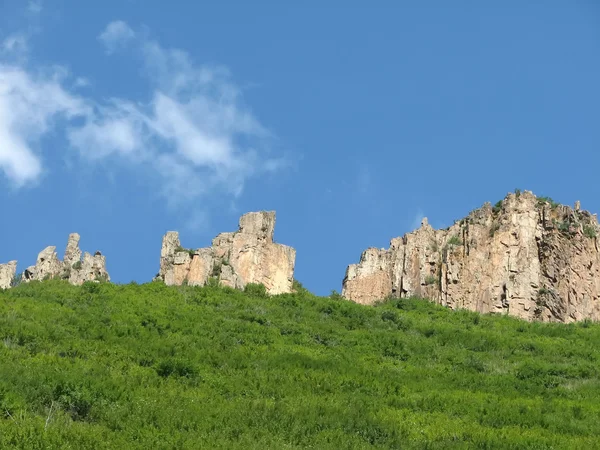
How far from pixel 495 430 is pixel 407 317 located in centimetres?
2258

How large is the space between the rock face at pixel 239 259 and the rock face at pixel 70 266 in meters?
4.50

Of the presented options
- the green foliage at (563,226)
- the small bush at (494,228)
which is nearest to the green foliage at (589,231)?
the green foliage at (563,226)

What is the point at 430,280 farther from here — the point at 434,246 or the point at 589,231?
the point at 589,231

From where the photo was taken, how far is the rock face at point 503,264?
6006cm

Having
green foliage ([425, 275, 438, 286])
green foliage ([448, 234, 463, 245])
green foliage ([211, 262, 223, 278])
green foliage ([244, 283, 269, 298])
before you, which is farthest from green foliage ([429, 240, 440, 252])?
green foliage ([211, 262, 223, 278])

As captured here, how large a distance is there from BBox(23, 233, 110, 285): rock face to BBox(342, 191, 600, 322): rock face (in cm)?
1311

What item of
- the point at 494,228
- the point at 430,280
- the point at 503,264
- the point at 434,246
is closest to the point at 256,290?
the point at 430,280

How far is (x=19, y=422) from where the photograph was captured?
27.1 m

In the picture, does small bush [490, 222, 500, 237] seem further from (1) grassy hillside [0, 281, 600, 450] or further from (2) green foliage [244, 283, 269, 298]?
(2) green foliage [244, 283, 269, 298]

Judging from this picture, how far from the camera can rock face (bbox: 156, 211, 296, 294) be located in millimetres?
57375

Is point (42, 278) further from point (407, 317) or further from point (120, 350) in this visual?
point (120, 350)

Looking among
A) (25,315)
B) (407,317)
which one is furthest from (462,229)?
(25,315)

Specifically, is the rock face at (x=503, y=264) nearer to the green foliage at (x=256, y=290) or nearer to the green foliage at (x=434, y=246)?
the green foliage at (x=434, y=246)

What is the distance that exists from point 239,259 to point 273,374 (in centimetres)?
2243
